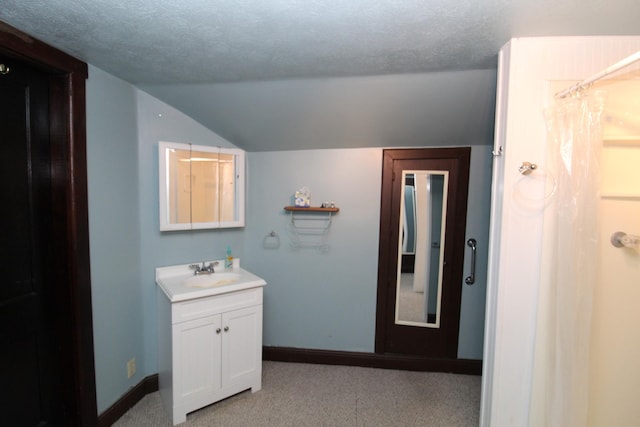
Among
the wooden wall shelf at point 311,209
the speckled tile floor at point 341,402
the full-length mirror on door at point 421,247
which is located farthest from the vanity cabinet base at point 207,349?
the full-length mirror on door at point 421,247

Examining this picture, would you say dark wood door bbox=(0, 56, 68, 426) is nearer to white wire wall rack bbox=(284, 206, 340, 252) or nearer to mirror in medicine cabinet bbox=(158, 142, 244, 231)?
mirror in medicine cabinet bbox=(158, 142, 244, 231)

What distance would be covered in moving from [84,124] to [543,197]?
7.71 feet

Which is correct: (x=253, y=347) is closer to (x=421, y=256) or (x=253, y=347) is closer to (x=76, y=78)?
(x=421, y=256)

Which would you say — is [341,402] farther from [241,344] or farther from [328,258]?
[328,258]

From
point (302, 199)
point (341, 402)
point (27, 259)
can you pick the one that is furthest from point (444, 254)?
point (27, 259)

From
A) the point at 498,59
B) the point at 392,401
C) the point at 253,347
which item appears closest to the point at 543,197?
the point at 498,59

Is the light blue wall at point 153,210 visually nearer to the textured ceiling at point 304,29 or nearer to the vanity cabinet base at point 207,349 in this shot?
the vanity cabinet base at point 207,349

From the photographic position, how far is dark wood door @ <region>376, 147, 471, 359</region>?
220 cm

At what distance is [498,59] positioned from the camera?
1.31 meters

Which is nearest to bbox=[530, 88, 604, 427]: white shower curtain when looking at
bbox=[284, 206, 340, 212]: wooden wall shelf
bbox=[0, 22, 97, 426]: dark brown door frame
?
bbox=[284, 206, 340, 212]: wooden wall shelf

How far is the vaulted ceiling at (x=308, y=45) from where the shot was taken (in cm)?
100

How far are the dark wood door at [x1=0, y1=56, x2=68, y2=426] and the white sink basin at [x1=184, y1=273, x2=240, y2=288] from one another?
0.75 m

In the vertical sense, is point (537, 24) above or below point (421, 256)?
above

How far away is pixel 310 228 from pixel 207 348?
46.2 inches
